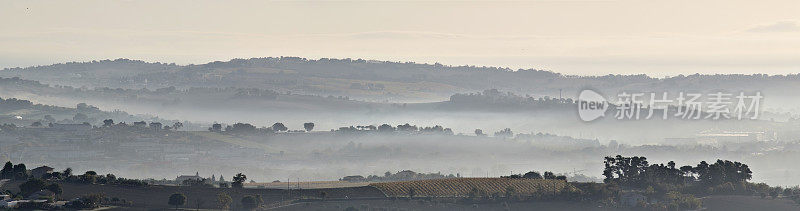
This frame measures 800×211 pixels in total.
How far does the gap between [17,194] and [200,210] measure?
89.0ft

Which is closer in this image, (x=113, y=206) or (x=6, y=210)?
(x=6, y=210)

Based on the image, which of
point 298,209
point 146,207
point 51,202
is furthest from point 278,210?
point 51,202

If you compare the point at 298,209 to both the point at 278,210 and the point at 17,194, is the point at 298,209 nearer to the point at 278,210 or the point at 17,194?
the point at 278,210

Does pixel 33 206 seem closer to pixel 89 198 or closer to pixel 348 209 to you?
pixel 89 198

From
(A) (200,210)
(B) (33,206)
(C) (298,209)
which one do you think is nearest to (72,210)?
(B) (33,206)

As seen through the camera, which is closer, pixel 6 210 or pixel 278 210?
pixel 6 210

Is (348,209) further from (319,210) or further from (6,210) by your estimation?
(6,210)

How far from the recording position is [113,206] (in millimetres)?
192750

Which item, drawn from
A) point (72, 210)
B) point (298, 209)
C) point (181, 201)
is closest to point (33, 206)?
point (72, 210)

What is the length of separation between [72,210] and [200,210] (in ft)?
62.1

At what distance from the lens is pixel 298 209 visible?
655 feet

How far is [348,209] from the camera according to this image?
199250 mm

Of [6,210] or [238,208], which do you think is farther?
[238,208]

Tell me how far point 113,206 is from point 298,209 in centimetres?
2581
